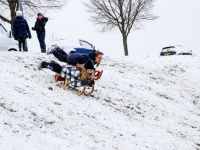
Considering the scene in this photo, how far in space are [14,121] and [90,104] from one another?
6.88 ft

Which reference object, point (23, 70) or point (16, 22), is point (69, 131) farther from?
point (16, 22)

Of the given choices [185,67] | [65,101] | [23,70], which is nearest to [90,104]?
[65,101]

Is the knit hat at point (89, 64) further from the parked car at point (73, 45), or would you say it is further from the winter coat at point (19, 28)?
the parked car at point (73, 45)

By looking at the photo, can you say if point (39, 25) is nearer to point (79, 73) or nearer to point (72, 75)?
point (72, 75)

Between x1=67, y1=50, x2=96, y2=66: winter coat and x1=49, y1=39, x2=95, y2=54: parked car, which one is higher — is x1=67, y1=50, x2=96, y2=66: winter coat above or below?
below

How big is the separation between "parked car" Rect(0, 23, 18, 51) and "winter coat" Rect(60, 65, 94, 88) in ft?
14.4

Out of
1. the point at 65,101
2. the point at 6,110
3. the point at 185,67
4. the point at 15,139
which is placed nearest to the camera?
the point at 15,139

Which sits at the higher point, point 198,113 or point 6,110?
point 6,110

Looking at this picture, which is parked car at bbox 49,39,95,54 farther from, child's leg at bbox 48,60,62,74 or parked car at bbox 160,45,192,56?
parked car at bbox 160,45,192,56

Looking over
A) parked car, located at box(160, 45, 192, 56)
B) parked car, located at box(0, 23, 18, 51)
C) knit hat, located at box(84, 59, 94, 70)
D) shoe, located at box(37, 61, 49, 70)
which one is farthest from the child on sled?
parked car, located at box(160, 45, 192, 56)

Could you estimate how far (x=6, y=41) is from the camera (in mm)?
8445

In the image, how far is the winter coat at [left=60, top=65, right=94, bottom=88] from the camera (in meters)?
5.16

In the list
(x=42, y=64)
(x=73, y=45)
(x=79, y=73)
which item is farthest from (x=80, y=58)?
(x=73, y=45)

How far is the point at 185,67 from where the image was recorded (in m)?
11.9
